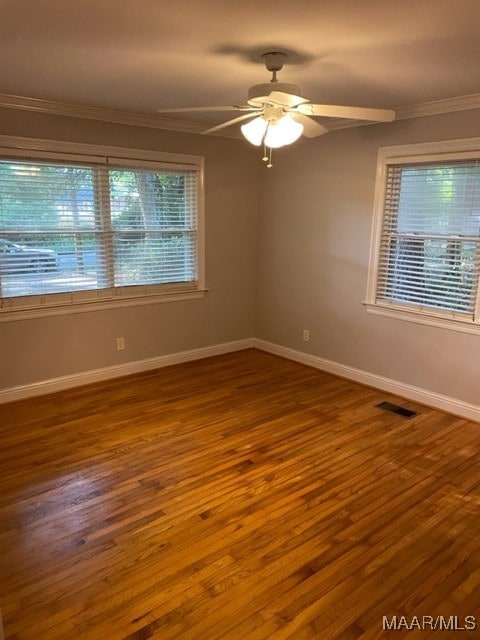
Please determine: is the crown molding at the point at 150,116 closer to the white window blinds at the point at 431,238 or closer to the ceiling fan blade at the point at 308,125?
the white window blinds at the point at 431,238

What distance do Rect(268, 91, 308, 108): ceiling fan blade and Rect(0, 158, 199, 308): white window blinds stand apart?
2207 mm

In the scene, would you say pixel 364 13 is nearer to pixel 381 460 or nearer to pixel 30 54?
pixel 30 54

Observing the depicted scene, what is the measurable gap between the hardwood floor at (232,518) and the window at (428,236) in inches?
34.7

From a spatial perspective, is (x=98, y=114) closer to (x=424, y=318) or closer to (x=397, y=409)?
(x=424, y=318)

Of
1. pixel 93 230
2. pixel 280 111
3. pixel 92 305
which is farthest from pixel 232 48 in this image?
pixel 92 305

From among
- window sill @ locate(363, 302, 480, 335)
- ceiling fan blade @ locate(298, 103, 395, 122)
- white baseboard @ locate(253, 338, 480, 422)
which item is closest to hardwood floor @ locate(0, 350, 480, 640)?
white baseboard @ locate(253, 338, 480, 422)

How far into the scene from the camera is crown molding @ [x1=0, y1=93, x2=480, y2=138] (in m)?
3.48

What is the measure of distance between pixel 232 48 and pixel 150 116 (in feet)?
6.39

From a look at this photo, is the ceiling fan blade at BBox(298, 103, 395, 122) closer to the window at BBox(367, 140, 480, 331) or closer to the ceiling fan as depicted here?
the ceiling fan

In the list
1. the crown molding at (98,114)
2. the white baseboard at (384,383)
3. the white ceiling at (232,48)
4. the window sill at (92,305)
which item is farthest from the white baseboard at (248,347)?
the white ceiling at (232,48)

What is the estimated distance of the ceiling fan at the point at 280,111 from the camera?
241 centimetres

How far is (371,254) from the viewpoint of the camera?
424cm

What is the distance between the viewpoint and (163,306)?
15.6ft

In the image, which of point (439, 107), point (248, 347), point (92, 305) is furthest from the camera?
point (248, 347)
